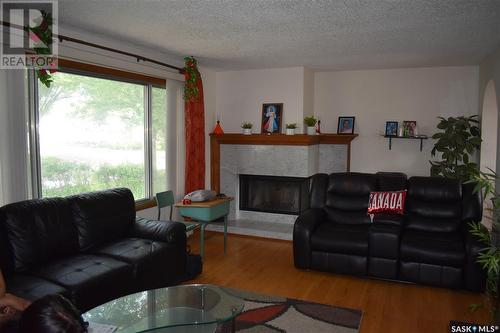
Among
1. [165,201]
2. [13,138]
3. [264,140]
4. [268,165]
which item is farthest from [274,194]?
[13,138]

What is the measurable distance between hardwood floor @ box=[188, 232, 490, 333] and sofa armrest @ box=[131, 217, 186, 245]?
54 centimetres

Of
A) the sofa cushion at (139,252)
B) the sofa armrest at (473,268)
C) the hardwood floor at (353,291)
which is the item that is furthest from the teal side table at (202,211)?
the sofa armrest at (473,268)

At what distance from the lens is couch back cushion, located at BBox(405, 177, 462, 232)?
4.07m

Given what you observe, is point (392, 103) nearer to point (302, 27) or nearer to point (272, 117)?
point (272, 117)

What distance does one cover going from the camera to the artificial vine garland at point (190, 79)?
5094 mm

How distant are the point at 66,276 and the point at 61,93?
1861 mm

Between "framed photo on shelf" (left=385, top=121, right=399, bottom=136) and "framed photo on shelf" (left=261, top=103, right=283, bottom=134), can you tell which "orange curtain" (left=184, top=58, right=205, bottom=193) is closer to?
"framed photo on shelf" (left=261, top=103, right=283, bottom=134)

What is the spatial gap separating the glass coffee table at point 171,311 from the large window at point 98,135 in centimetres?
165

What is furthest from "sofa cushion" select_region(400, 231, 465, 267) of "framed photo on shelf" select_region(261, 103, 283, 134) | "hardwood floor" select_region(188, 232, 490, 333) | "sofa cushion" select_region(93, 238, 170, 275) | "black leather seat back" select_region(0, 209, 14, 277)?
"black leather seat back" select_region(0, 209, 14, 277)

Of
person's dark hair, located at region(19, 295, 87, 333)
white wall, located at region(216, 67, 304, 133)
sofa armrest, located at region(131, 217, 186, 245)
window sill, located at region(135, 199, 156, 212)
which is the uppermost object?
white wall, located at region(216, 67, 304, 133)

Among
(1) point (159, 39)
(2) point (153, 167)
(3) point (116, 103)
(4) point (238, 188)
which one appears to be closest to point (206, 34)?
(1) point (159, 39)

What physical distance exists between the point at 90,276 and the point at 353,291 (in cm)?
232

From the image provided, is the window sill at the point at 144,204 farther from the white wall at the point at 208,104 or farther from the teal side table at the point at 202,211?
the white wall at the point at 208,104

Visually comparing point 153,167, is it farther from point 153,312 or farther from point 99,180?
point 153,312
